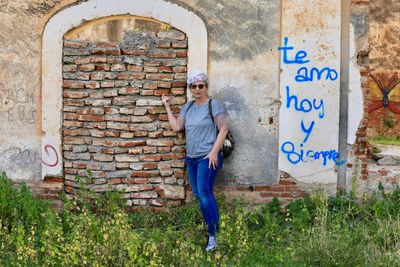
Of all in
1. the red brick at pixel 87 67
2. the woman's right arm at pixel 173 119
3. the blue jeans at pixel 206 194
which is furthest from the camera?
the red brick at pixel 87 67

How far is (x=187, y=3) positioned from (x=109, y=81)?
121 cm

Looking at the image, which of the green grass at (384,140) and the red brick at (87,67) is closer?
the red brick at (87,67)

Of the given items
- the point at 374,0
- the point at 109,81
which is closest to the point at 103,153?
the point at 109,81

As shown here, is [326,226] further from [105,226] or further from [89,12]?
[89,12]

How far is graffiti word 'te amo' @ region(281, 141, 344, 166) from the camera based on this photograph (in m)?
7.85

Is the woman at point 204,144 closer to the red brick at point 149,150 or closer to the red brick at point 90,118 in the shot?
the red brick at point 149,150

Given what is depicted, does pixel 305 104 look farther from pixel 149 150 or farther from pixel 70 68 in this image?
pixel 70 68

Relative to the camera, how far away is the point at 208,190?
23.1 ft

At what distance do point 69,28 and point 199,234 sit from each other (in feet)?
8.81

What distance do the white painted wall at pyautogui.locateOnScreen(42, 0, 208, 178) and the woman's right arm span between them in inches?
16.4

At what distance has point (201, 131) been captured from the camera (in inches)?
283

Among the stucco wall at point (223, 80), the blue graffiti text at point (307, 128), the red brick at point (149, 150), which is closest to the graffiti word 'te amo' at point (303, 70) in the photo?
the stucco wall at point (223, 80)

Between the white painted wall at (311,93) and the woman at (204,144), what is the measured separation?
0.92m

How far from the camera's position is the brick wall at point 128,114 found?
7.84m
